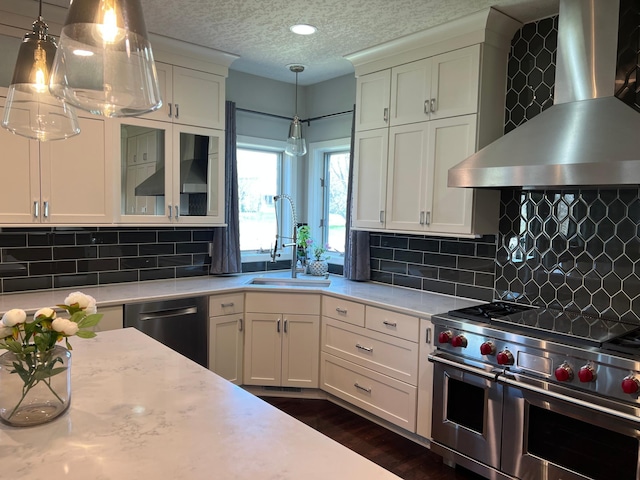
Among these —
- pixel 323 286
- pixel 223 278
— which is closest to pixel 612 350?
pixel 323 286

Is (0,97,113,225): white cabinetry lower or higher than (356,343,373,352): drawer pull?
higher

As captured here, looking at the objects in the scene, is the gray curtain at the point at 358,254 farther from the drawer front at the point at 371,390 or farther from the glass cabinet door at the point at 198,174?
the glass cabinet door at the point at 198,174

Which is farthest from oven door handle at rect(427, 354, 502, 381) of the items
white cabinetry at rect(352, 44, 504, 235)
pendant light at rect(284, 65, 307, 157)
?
pendant light at rect(284, 65, 307, 157)

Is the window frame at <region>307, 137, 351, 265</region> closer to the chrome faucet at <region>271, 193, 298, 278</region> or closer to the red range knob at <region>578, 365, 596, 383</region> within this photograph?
the chrome faucet at <region>271, 193, 298, 278</region>

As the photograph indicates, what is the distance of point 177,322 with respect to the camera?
10.6 feet

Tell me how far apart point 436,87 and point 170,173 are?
1.93m

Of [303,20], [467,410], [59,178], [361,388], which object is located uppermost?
[303,20]

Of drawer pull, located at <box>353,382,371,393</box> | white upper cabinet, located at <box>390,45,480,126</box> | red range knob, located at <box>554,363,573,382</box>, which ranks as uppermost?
white upper cabinet, located at <box>390,45,480,126</box>

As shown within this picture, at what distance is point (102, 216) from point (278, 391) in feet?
5.96

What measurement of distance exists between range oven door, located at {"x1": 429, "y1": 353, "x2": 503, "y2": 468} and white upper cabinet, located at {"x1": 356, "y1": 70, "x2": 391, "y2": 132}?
1717 millimetres

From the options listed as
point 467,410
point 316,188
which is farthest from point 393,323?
point 316,188

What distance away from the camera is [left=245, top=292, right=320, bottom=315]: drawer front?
11.6 ft

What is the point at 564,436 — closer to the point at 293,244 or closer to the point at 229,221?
the point at 293,244

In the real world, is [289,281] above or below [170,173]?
below
